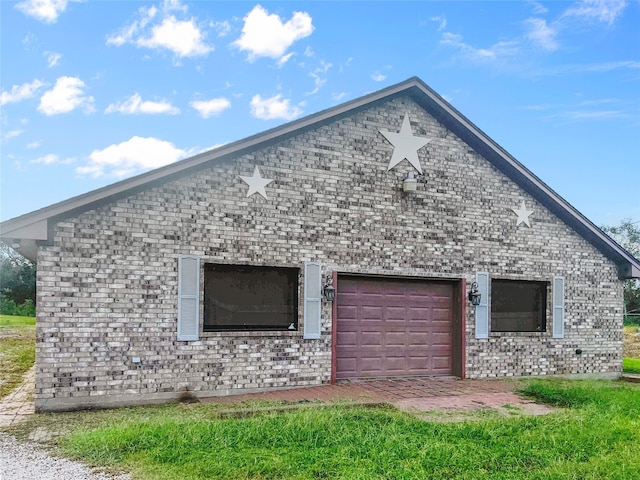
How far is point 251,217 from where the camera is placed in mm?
10352

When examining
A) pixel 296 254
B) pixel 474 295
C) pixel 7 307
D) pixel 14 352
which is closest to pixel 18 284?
pixel 7 307

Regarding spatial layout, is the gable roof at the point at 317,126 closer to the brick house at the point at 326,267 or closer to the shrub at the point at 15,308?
the brick house at the point at 326,267

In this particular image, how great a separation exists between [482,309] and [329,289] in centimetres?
354

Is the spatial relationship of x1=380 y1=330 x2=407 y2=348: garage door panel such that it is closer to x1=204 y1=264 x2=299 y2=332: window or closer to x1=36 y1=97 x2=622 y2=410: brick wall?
x1=36 y1=97 x2=622 y2=410: brick wall

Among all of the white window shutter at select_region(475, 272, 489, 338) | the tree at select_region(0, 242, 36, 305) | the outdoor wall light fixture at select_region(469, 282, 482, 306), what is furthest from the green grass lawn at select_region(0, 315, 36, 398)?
the tree at select_region(0, 242, 36, 305)

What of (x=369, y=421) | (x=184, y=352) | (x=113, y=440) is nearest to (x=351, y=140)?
(x=184, y=352)

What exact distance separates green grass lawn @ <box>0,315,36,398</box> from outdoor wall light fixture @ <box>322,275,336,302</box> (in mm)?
5813

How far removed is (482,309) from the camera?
12.2 metres

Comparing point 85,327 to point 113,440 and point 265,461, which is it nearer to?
point 113,440

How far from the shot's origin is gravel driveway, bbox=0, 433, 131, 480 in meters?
5.40

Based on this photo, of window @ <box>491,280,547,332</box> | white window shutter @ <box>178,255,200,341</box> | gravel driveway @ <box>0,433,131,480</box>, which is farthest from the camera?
window @ <box>491,280,547,332</box>

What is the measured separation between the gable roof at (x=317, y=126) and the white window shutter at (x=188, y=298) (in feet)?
4.68

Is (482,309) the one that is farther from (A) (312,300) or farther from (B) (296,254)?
(B) (296,254)

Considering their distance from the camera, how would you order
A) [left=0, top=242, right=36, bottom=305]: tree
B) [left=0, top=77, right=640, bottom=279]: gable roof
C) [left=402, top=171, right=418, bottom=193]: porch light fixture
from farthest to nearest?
[left=0, top=242, right=36, bottom=305]: tree → [left=402, top=171, right=418, bottom=193]: porch light fixture → [left=0, top=77, right=640, bottom=279]: gable roof
